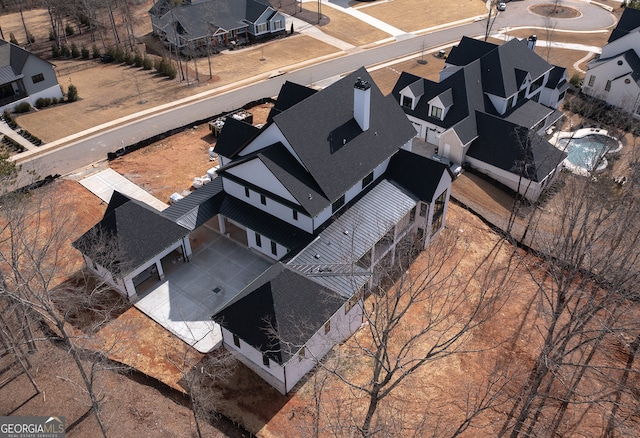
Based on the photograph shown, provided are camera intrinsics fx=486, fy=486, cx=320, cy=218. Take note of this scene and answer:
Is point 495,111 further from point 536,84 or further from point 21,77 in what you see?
point 21,77

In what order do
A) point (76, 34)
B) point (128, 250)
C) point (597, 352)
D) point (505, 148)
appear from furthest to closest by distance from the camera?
point (76, 34), point (505, 148), point (128, 250), point (597, 352)

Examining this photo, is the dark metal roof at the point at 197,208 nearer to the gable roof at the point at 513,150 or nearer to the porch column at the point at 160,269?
the porch column at the point at 160,269

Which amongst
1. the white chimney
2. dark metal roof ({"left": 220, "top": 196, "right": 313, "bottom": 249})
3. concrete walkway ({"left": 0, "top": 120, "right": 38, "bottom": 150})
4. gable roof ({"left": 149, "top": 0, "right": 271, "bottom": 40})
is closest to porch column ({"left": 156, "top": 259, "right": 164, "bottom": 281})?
dark metal roof ({"left": 220, "top": 196, "right": 313, "bottom": 249})

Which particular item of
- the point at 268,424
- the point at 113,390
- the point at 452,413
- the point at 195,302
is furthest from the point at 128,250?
the point at 452,413

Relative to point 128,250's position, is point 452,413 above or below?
below

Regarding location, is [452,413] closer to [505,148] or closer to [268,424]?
[268,424]

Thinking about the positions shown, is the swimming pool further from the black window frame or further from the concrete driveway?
the black window frame

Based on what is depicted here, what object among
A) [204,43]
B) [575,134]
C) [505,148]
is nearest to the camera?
[505,148]
